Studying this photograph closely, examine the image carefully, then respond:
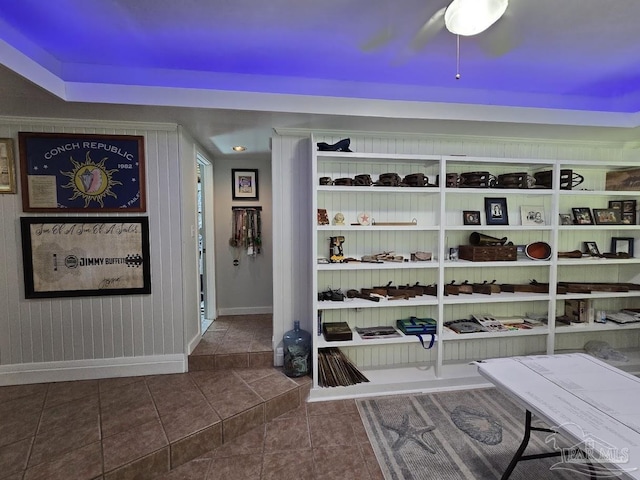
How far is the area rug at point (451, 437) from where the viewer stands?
6.08ft

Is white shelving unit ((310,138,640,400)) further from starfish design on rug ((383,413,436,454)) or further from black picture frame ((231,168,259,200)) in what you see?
black picture frame ((231,168,259,200))

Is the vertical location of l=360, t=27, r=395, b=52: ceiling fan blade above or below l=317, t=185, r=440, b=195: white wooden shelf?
above

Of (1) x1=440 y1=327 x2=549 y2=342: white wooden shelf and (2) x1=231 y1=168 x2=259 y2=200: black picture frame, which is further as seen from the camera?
(2) x1=231 y1=168 x2=259 y2=200: black picture frame

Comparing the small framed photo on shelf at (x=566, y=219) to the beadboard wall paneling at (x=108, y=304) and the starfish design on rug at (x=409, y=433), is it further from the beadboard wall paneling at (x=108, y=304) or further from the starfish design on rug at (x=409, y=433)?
the beadboard wall paneling at (x=108, y=304)

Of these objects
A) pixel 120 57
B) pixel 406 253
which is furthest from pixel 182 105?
pixel 406 253

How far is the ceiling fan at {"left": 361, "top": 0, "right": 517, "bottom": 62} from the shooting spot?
1346 millimetres

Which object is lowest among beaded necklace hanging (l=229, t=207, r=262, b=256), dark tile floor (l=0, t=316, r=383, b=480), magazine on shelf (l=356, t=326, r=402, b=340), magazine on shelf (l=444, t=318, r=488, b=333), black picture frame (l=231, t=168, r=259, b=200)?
dark tile floor (l=0, t=316, r=383, b=480)

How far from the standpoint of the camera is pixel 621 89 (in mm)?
2648

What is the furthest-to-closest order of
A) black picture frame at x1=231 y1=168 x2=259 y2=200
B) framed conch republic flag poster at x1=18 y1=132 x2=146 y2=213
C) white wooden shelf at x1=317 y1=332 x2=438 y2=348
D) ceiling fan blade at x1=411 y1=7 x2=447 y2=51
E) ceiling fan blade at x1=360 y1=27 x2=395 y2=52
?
black picture frame at x1=231 y1=168 x2=259 y2=200
white wooden shelf at x1=317 y1=332 x2=438 y2=348
framed conch republic flag poster at x1=18 y1=132 x2=146 y2=213
ceiling fan blade at x1=360 y1=27 x2=395 y2=52
ceiling fan blade at x1=411 y1=7 x2=447 y2=51

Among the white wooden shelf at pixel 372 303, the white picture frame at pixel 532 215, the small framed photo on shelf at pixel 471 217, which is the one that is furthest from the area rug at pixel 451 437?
the white picture frame at pixel 532 215

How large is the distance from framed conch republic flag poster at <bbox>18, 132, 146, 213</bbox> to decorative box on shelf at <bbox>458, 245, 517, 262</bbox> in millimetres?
2910

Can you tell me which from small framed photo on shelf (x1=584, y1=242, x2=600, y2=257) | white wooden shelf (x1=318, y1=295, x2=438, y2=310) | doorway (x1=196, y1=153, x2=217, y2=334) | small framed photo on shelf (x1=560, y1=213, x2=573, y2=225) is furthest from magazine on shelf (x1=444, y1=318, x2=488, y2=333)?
doorway (x1=196, y1=153, x2=217, y2=334)

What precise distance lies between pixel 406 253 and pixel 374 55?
5.52 ft

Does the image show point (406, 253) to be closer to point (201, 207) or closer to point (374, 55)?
point (374, 55)
